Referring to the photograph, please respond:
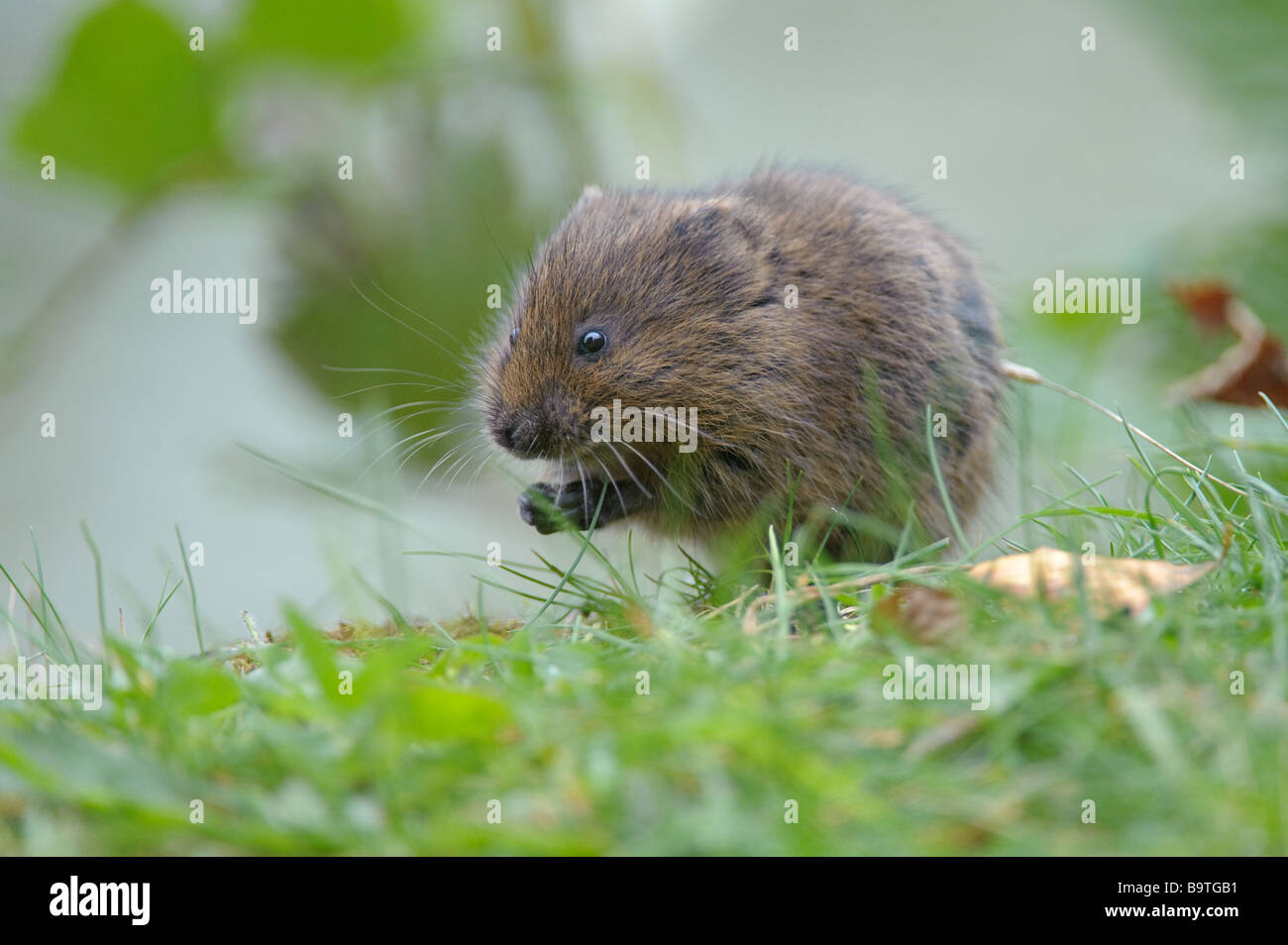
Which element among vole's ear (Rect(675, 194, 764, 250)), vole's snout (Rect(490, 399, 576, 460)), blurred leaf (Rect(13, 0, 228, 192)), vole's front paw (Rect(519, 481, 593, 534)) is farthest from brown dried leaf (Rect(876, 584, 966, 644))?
blurred leaf (Rect(13, 0, 228, 192))

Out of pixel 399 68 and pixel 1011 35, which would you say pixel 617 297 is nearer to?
pixel 399 68

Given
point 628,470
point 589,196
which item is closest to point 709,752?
point 628,470

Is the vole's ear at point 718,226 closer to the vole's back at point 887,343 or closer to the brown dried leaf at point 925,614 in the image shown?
the vole's back at point 887,343

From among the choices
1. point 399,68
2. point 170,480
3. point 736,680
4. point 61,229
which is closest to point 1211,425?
point 736,680

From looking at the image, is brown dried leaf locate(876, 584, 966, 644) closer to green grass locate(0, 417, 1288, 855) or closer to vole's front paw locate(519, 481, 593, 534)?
green grass locate(0, 417, 1288, 855)

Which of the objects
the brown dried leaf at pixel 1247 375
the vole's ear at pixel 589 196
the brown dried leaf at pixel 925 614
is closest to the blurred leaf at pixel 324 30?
the vole's ear at pixel 589 196
